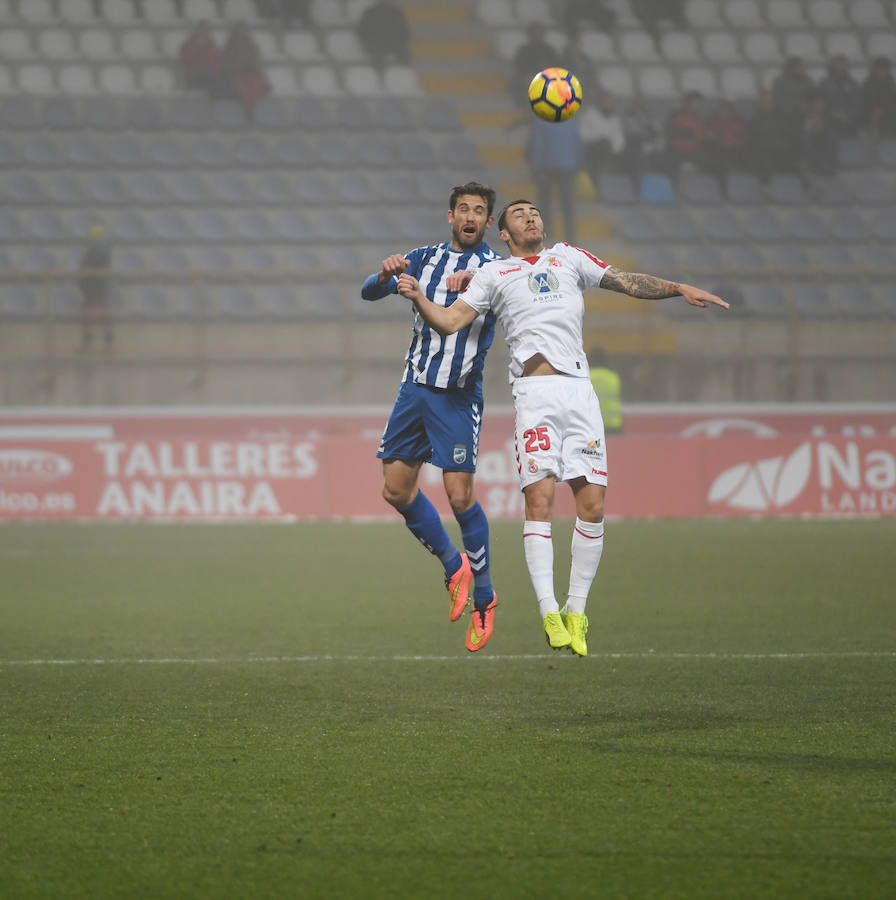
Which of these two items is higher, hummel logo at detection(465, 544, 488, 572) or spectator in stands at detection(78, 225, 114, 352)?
spectator in stands at detection(78, 225, 114, 352)

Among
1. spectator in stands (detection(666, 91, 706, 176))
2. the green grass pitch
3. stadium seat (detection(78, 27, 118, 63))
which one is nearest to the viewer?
the green grass pitch

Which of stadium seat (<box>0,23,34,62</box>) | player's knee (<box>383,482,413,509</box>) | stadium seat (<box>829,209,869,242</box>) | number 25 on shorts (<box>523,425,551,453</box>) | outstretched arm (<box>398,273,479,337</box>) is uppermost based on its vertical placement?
stadium seat (<box>0,23,34,62</box>)

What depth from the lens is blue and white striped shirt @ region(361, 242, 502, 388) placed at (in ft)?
21.6

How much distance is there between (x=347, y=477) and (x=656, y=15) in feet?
42.1

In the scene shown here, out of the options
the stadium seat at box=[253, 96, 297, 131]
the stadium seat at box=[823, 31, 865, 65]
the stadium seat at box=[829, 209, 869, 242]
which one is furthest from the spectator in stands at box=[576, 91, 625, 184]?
the stadium seat at box=[823, 31, 865, 65]

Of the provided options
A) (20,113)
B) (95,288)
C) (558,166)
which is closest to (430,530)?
(95,288)

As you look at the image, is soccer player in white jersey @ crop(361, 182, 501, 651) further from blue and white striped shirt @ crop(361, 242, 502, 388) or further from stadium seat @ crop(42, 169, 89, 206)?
stadium seat @ crop(42, 169, 89, 206)

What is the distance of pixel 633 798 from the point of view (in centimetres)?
407

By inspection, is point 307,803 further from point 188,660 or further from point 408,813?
point 188,660

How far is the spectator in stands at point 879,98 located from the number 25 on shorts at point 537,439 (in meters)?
18.8

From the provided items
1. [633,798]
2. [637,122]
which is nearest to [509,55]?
[637,122]

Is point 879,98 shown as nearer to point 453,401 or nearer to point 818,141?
point 818,141

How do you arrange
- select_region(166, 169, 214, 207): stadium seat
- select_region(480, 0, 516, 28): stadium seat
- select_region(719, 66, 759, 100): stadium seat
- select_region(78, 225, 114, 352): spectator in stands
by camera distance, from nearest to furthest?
select_region(78, 225, 114, 352): spectator in stands
select_region(166, 169, 214, 207): stadium seat
select_region(719, 66, 759, 100): stadium seat
select_region(480, 0, 516, 28): stadium seat

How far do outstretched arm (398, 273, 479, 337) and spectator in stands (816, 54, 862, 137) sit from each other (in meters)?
18.3
